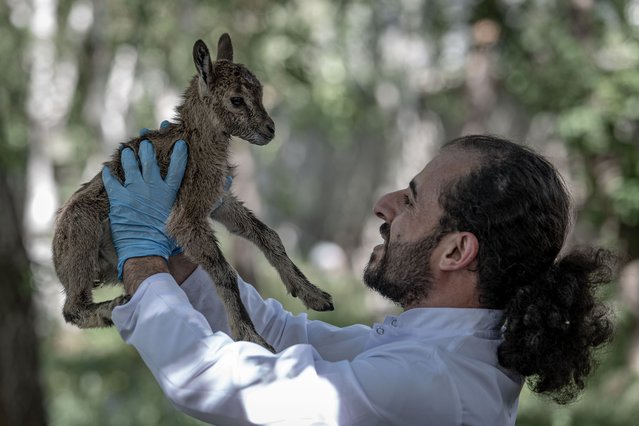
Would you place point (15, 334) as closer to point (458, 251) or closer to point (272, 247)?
point (272, 247)

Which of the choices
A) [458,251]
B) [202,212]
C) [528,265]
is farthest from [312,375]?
[202,212]

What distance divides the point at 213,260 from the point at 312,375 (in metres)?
0.85

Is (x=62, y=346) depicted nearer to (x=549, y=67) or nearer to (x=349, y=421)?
(x=549, y=67)

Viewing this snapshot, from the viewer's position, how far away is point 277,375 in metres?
2.52

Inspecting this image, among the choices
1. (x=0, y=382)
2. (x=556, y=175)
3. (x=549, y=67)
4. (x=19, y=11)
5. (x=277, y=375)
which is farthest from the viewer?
(x=19, y=11)

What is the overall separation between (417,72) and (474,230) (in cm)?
1568

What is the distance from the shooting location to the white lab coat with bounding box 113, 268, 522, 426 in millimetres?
2496

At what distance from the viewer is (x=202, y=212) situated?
131 inches

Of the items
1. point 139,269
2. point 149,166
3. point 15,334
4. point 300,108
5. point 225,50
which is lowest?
point 15,334

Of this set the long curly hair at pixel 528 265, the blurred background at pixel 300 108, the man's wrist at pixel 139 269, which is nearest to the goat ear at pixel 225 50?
the man's wrist at pixel 139 269

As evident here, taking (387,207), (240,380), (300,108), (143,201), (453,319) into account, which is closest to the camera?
(240,380)

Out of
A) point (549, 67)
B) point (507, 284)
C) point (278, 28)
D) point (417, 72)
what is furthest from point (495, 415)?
point (417, 72)

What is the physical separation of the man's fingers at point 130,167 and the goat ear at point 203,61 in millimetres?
392

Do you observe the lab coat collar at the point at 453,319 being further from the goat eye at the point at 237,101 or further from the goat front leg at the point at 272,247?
the goat eye at the point at 237,101
